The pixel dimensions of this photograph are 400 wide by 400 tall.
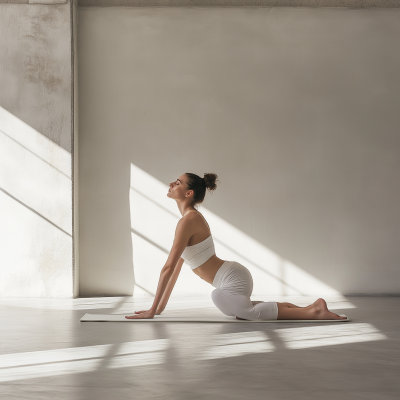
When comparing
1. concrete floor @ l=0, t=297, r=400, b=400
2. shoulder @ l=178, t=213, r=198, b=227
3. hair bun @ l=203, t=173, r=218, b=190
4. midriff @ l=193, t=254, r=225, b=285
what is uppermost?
hair bun @ l=203, t=173, r=218, b=190

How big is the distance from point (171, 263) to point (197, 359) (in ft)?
4.05

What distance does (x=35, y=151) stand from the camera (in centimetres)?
552

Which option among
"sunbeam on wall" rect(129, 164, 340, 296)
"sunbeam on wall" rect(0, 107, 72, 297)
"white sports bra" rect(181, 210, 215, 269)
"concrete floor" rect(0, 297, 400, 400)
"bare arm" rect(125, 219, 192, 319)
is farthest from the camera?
"sunbeam on wall" rect(129, 164, 340, 296)

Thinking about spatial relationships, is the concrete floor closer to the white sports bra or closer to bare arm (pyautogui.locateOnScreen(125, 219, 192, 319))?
bare arm (pyautogui.locateOnScreen(125, 219, 192, 319))

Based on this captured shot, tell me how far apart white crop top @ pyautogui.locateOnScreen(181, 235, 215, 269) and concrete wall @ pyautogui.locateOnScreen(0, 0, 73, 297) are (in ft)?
6.36

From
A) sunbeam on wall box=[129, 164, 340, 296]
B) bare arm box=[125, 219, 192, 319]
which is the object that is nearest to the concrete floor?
bare arm box=[125, 219, 192, 319]

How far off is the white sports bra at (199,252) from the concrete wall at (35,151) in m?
1.94

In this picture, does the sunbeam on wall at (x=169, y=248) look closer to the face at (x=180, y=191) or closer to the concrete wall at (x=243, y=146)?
the concrete wall at (x=243, y=146)

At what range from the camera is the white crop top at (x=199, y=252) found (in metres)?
4.02

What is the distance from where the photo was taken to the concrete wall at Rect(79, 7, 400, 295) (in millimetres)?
5781

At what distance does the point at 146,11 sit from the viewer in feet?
19.1

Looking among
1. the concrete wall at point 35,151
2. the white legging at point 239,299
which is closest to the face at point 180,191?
the white legging at point 239,299

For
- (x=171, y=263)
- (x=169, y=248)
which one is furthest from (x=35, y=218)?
(x=171, y=263)

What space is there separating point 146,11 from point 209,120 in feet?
4.66
